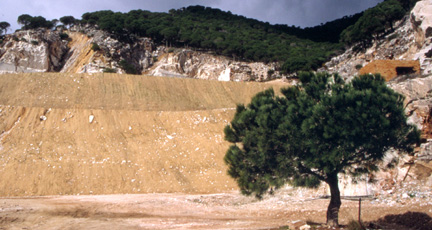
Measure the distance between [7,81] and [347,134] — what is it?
39502 millimetres

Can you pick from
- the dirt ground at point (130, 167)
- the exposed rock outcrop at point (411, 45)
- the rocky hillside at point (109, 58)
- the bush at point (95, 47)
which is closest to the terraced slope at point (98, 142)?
the dirt ground at point (130, 167)

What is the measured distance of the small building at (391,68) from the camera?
84.5ft

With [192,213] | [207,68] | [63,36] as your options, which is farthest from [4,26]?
[192,213]

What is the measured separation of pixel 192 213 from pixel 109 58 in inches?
2034

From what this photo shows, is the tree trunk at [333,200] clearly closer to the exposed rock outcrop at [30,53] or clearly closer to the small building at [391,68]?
the small building at [391,68]

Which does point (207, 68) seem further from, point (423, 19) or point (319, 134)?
point (319, 134)

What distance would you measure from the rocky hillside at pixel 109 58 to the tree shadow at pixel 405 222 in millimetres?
52815

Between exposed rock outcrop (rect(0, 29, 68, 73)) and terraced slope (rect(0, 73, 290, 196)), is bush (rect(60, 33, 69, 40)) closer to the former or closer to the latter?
exposed rock outcrop (rect(0, 29, 68, 73))

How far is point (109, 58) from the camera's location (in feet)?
210

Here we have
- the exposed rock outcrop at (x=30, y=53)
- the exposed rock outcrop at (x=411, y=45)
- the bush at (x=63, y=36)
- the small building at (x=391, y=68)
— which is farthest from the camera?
the bush at (x=63, y=36)

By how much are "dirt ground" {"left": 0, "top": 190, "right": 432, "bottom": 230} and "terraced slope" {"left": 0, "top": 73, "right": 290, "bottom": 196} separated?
416cm

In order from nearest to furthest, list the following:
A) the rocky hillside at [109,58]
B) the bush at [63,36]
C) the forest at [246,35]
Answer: the forest at [246,35]
the rocky hillside at [109,58]
the bush at [63,36]

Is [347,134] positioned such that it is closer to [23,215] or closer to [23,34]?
[23,215]

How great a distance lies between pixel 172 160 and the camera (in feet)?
95.1
